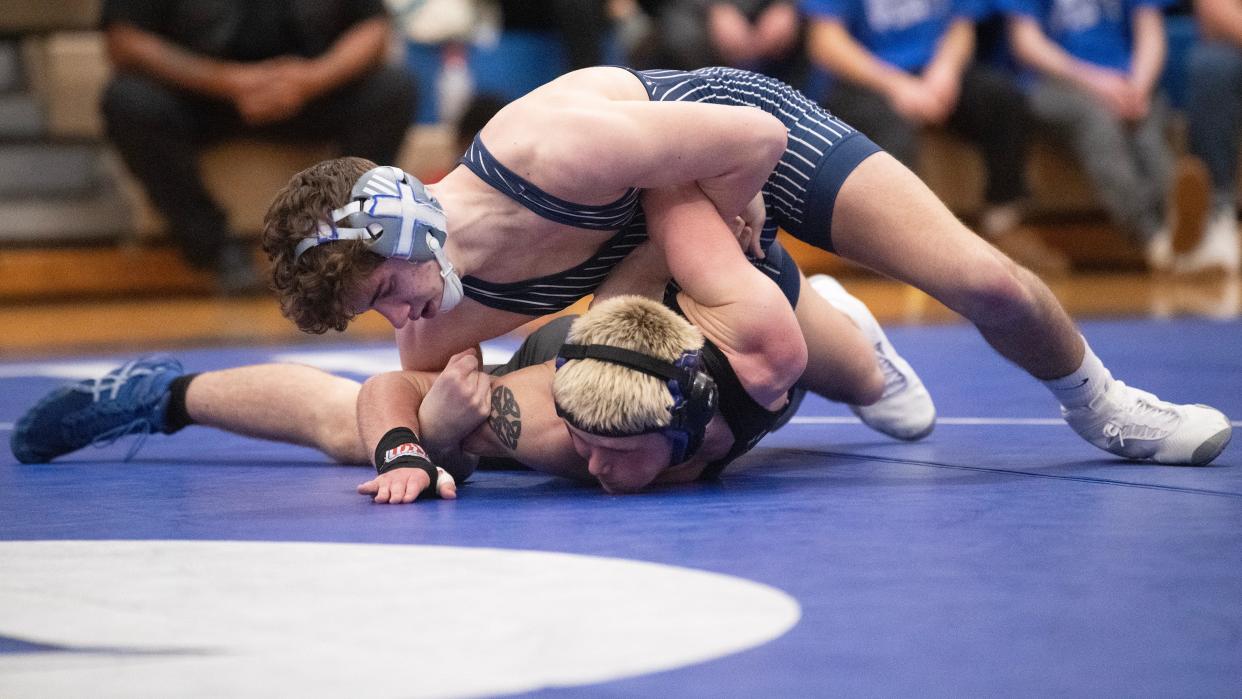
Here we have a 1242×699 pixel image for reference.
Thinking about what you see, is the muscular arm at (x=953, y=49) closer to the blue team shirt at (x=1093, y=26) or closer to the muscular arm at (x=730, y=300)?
the blue team shirt at (x=1093, y=26)

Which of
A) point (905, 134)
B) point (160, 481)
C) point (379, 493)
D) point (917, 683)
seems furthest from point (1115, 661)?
point (905, 134)

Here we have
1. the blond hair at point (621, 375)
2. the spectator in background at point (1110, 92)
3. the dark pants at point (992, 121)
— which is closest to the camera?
the blond hair at point (621, 375)

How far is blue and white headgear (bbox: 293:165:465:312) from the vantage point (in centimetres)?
244

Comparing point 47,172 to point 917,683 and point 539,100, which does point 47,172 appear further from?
point 917,683

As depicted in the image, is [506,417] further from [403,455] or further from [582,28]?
[582,28]

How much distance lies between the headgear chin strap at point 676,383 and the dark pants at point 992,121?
4.95 meters

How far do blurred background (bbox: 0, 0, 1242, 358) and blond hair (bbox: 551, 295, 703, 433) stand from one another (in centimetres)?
404

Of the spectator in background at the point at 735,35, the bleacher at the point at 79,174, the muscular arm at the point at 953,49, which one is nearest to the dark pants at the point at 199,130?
the bleacher at the point at 79,174

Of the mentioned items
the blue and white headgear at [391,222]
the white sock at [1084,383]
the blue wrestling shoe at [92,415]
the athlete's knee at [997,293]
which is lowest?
the blue wrestling shoe at [92,415]

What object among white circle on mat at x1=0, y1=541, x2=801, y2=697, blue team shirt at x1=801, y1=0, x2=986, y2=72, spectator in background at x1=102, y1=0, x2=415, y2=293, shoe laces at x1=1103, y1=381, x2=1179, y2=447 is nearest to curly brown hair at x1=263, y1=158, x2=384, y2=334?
white circle on mat at x1=0, y1=541, x2=801, y2=697

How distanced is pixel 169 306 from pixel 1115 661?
5.94 m

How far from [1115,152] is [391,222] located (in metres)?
5.75

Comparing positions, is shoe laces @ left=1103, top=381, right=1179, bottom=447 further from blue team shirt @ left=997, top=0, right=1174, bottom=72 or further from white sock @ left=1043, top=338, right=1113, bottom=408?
blue team shirt @ left=997, top=0, right=1174, bottom=72

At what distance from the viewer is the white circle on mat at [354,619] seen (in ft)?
5.00
